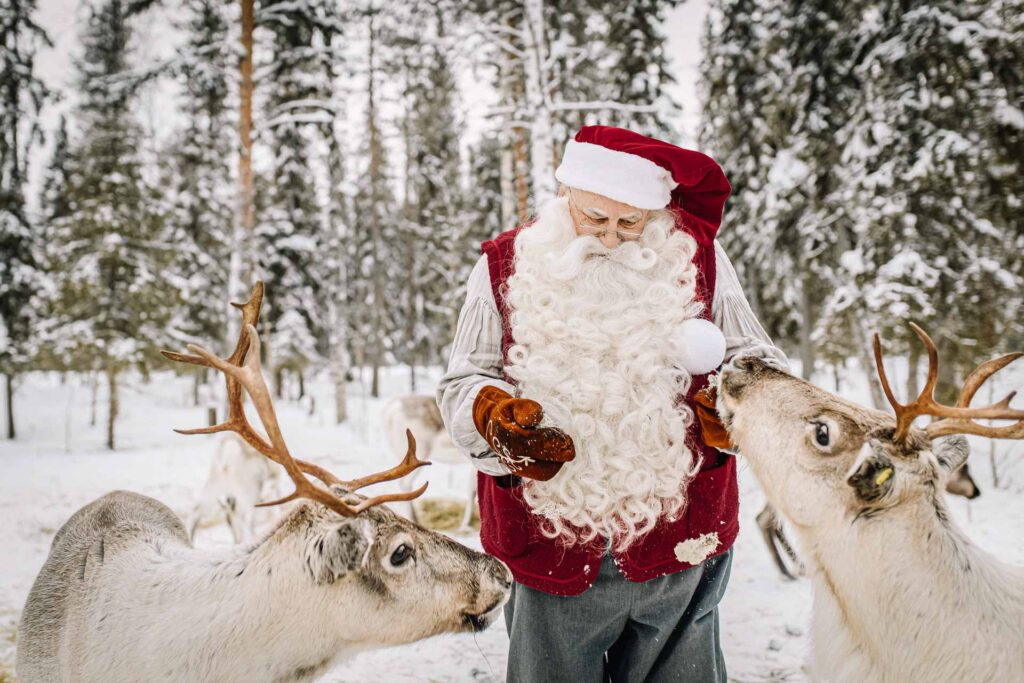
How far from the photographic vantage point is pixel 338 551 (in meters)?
1.81

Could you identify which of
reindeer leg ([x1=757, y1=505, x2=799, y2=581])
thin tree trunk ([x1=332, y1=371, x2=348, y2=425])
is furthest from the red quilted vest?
thin tree trunk ([x1=332, y1=371, x2=348, y2=425])

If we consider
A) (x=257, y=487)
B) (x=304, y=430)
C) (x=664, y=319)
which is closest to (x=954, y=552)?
(x=664, y=319)

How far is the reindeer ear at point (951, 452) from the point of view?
1.81 metres

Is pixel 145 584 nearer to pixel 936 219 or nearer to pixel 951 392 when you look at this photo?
pixel 951 392

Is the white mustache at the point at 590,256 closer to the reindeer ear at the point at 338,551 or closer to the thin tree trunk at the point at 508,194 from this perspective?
the reindeer ear at the point at 338,551

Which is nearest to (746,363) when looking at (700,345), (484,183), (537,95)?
(700,345)

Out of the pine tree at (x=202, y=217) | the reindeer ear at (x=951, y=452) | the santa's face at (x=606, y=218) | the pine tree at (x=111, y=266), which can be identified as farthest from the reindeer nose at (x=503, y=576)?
the pine tree at (x=111, y=266)

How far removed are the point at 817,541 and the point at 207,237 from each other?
56.0 ft

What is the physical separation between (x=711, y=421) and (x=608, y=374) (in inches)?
15.0

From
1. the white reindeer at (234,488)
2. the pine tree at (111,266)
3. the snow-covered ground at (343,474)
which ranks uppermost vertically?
the pine tree at (111,266)

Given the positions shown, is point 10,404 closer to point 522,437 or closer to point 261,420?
point 261,420

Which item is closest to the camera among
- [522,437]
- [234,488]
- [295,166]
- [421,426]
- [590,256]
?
[522,437]

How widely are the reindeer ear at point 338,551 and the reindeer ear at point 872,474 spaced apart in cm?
150

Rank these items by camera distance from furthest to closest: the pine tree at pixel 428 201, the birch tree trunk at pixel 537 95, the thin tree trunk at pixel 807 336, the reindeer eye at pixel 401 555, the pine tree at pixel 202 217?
the pine tree at pixel 428 201
the pine tree at pixel 202 217
the thin tree trunk at pixel 807 336
the birch tree trunk at pixel 537 95
the reindeer eye at pixel 401 555
